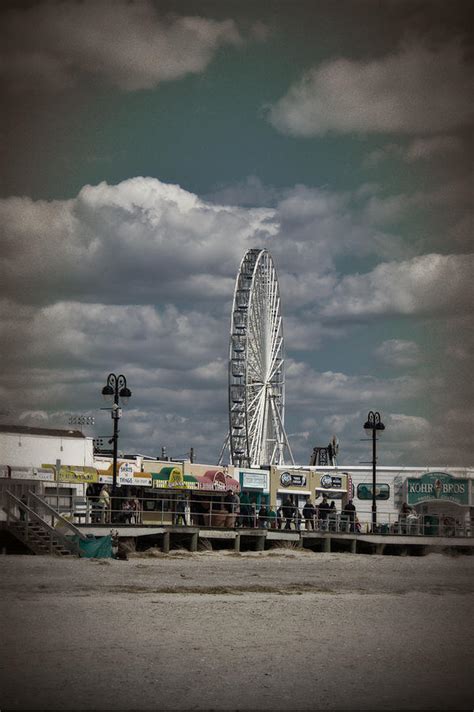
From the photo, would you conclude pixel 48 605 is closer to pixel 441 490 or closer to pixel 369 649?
pixel 369 649

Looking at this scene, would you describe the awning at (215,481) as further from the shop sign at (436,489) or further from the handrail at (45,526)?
the shop sign at (436,489)

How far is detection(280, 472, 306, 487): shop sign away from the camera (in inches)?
1923

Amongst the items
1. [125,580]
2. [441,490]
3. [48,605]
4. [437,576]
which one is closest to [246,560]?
[437,576]

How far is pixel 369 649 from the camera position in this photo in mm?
11398

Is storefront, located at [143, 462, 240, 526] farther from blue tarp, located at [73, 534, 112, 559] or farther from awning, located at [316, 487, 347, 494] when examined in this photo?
awning, located at [316, 487, 347, 494]

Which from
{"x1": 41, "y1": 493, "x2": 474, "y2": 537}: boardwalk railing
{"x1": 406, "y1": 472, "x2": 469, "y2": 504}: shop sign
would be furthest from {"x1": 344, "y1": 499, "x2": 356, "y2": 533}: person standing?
{"x1": 406, "y1": 472, "x2": 469, "y2": 504}: shop sign

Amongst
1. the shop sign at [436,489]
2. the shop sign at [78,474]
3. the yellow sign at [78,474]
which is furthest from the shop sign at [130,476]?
the shop sign at [436,489]

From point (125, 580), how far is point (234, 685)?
9.05m

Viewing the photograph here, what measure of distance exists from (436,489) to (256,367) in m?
11.1

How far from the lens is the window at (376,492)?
57844 millimetres

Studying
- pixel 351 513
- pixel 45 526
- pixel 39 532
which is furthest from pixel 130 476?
pixel 45 526

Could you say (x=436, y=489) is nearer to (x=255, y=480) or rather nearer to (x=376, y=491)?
(x=376, y=491)

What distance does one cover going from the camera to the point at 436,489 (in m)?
56.8

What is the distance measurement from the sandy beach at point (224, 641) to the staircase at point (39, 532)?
1.54 metres
